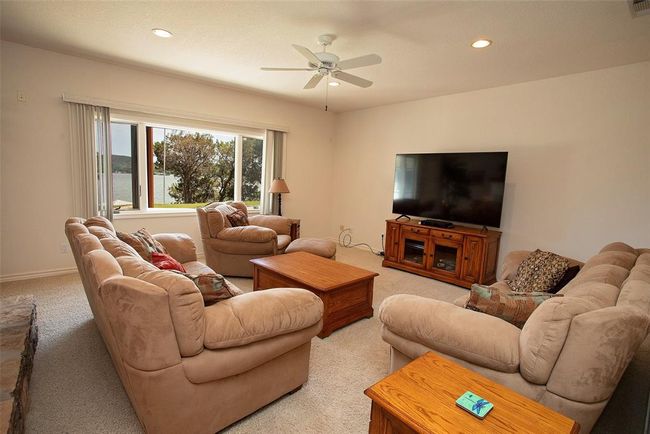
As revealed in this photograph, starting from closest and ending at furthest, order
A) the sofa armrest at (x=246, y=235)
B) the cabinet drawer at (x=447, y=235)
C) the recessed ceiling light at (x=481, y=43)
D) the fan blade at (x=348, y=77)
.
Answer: the recessed ceiling light at (x=481, y=43), the fan blade at (x=348, y=77), the sofa armrest at (x=246, y=235), the cabinet drawer at (x=447, y=235)

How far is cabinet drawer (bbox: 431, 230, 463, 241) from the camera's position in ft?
13.1

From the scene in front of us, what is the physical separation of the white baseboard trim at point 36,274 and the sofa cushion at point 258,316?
3.42 meters

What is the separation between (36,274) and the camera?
3.64 meters

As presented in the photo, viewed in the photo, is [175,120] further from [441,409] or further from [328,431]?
[441,409]

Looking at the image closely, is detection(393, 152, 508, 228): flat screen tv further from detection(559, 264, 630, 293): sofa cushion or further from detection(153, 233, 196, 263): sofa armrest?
detection(153, 233, 196, 263): sofa armrest

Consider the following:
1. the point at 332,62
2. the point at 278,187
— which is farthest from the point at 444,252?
the point at 332,62

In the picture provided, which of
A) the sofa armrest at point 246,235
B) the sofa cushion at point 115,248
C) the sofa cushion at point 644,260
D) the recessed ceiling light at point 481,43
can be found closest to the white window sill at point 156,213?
the sofa armrest at point 246,235

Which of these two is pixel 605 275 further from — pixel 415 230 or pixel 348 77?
pixel 415 230

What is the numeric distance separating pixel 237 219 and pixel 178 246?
3.73 feet

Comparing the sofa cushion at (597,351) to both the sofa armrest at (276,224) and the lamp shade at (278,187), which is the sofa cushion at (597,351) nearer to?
the sofa armrest at (276,224)

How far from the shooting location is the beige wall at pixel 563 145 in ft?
10.5

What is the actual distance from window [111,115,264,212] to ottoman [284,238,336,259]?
1.90m

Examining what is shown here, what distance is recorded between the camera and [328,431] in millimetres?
1646

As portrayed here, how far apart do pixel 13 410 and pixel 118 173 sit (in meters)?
3.56
